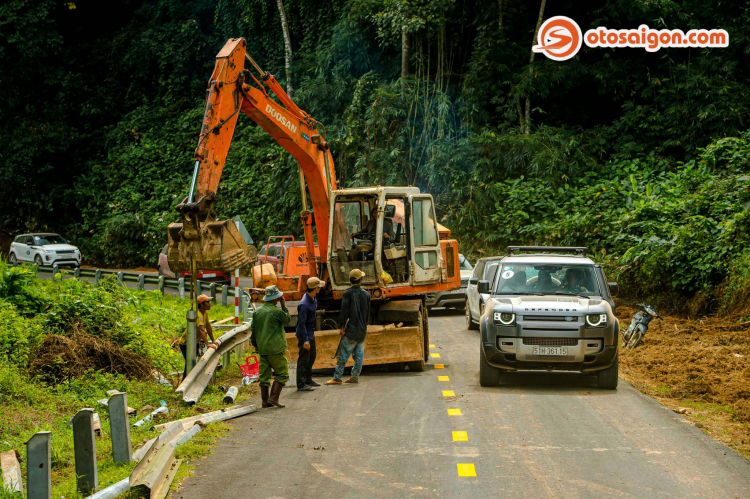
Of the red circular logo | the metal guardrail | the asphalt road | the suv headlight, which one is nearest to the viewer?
the asphalt road

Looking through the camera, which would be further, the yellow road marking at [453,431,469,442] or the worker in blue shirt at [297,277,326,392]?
the worker in blue shirt at [297,277,326,392]

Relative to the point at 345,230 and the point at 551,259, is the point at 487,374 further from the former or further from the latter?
the point at 345,230

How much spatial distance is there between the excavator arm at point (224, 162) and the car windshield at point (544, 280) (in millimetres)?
3991

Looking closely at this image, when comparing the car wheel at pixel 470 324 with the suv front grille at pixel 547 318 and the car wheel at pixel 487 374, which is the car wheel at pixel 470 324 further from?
the suv front grille at pixel 547 318

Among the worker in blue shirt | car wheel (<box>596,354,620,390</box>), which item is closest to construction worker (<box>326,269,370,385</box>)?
the worker in blue shirt

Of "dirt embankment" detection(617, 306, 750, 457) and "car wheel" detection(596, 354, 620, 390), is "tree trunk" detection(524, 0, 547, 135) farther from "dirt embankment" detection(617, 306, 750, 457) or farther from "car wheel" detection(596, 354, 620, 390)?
"car wheel" detection(596, 354, 620, 390)

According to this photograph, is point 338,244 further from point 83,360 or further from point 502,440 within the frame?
point 502,440

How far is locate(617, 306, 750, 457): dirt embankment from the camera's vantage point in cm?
1006

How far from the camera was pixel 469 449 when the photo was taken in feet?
28.2

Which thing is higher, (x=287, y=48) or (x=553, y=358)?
(x=287, y=48)

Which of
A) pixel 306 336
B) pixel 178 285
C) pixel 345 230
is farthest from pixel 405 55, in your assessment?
pixel 306 336

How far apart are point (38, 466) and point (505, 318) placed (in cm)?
743

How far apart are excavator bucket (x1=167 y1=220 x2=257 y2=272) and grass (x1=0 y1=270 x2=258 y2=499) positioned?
1933 millimetres

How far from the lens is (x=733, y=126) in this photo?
96.5ft
